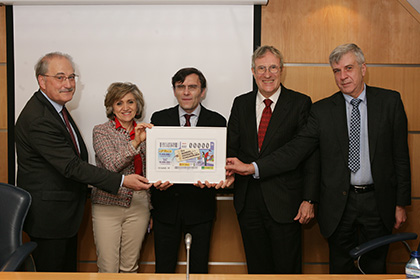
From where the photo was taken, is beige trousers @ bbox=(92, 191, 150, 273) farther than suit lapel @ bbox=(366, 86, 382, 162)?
Yes

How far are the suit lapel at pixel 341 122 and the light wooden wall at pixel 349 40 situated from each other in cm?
67

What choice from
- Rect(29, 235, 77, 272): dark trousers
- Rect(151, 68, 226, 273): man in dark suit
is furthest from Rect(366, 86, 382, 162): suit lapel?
Rect(29, 235, 77, 272): dark trousers

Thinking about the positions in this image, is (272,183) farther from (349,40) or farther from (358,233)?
(349,40)

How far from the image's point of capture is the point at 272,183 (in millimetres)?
2678

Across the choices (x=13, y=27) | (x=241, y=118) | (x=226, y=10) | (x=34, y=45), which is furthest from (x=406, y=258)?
(x=13, y=27)

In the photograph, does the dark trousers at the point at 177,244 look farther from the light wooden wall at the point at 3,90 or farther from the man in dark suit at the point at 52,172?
the light wooden wall at the point at 3,90

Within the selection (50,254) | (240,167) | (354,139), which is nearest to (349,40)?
(354,139)

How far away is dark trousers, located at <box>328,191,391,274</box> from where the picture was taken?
249 centimetres

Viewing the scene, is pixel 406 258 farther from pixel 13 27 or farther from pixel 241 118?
pixel 13 27

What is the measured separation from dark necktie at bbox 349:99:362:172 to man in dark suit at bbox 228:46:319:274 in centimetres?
25

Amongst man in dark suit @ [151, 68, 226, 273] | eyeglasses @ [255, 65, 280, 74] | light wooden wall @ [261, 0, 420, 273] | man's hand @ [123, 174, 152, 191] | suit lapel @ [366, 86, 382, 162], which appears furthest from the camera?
light wooden wall @ [261, 0, 420, 273]

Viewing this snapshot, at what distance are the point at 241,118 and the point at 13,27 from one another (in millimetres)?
2031

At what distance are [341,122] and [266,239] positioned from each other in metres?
0.95

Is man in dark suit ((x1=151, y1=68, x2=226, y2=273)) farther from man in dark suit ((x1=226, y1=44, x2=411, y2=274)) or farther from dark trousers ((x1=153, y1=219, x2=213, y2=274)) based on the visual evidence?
man in dark suit ((x1=226, y1=44, x2=411, y2=274))
